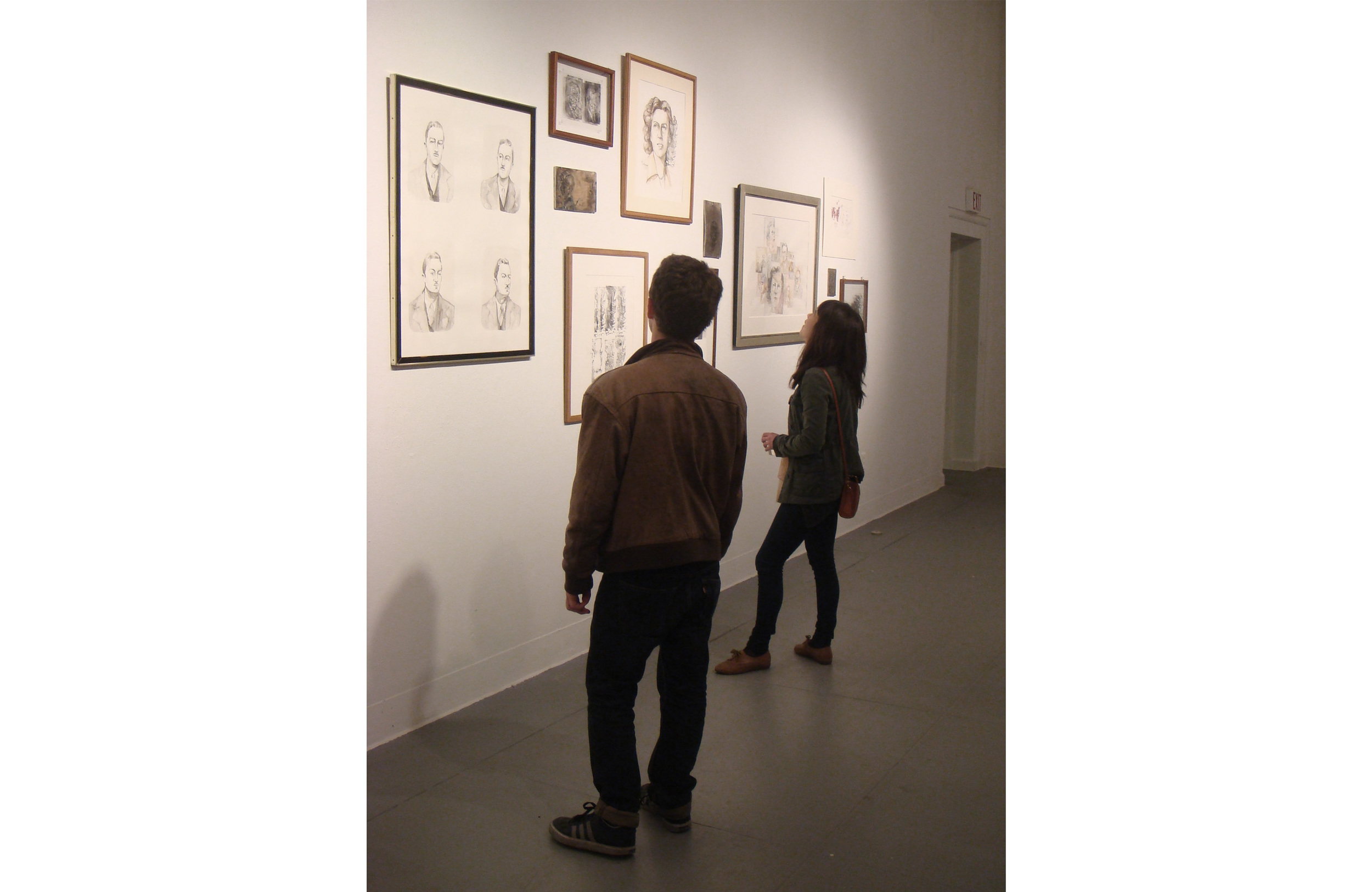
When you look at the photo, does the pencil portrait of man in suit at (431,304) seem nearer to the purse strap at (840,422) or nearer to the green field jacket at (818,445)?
the green field jacket at (818,445)

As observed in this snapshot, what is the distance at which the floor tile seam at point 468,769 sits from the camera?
318cm

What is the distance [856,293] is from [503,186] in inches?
170

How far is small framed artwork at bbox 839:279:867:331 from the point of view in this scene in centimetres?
751

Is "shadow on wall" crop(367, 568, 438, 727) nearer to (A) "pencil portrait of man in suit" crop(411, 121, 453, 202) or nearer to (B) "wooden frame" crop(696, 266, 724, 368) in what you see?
(A) "pencil portrait of man in suit" crop(411, 121, 453, 202)

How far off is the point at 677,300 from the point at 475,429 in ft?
4.71

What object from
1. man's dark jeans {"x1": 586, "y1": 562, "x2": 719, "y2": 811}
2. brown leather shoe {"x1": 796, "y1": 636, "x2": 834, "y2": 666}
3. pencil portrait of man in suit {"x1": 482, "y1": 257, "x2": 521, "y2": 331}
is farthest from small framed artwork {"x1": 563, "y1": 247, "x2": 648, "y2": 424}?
man's dark jeans {"x1": 586, "y1": 562, "x2": 719, "y2": 811}

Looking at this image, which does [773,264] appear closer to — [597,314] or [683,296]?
[597,314]

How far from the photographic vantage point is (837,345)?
423cm

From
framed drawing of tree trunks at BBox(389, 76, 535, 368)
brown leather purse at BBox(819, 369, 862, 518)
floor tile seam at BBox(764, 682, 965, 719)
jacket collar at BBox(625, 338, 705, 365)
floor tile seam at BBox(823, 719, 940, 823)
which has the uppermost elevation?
framed drawing of tree trunks at BBox(389, 76, 535, 368)

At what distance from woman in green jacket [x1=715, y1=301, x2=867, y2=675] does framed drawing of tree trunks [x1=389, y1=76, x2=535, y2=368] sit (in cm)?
119

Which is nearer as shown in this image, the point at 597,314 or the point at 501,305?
the point at 501,305

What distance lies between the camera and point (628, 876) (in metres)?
2.83

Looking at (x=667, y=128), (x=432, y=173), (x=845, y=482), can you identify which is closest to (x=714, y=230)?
(x=667, y=128)
